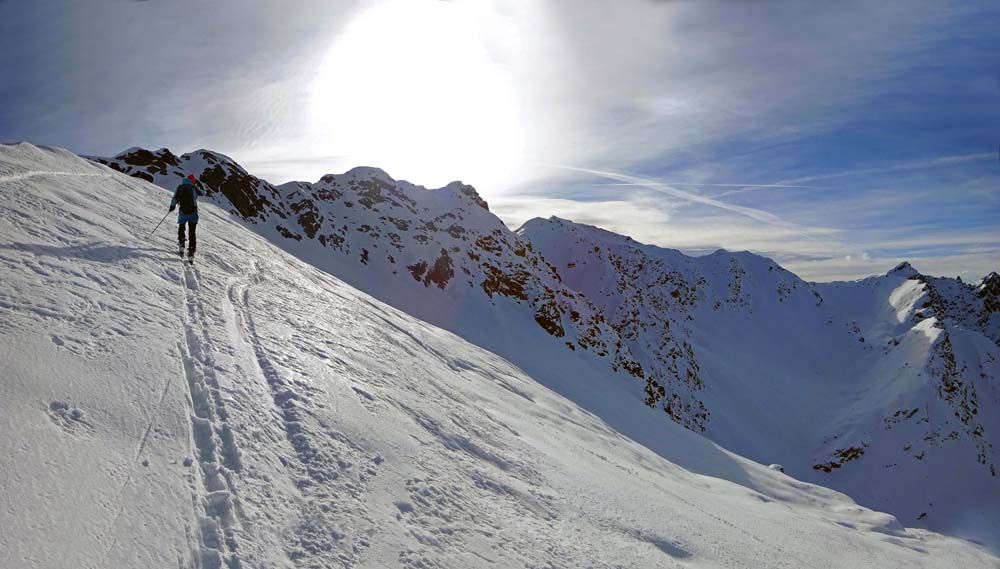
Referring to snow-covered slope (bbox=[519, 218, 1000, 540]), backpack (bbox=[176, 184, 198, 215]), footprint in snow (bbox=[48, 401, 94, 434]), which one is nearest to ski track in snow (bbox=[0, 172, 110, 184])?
backpack (bbox=[176, 184, 198, 215])

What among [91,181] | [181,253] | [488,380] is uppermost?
[91,181]

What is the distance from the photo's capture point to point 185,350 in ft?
28.0

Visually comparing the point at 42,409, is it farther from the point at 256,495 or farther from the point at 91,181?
the point at 91,181

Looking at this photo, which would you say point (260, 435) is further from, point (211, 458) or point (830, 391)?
point (830, 391)

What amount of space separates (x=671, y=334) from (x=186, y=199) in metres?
129

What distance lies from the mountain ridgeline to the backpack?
522cm

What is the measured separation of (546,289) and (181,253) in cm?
6054

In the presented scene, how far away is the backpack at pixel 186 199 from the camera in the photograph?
1471 cm

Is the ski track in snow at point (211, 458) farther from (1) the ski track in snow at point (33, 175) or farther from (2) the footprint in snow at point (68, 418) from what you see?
(1) the ski track in snow at point (33, 175)

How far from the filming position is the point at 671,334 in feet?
429

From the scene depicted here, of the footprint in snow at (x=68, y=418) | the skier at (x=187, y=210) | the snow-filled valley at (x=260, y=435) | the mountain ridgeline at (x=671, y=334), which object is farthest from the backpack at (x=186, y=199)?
the footprint in snow at (x=68, y=418)

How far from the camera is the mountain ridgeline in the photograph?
56844mm

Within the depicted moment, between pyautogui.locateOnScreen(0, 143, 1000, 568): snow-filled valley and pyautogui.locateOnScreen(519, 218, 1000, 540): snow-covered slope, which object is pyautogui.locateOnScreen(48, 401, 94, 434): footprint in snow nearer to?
pyautogui.locateOnScreen(0, 143, 1000, 568): snow-filled valley

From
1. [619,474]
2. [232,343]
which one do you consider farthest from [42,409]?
[619,474]
